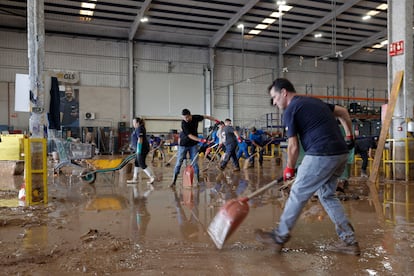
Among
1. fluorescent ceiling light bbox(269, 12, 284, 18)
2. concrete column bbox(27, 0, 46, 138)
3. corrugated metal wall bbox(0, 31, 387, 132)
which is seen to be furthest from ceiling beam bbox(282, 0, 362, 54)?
concrete column bbox(27, 0, 46, 138)

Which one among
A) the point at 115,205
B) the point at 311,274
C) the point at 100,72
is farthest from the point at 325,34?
the point at 311,274

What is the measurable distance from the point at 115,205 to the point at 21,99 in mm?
2253

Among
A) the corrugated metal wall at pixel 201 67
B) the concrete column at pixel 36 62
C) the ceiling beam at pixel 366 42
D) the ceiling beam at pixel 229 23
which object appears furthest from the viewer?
the ceiling beam at pixel 366 42

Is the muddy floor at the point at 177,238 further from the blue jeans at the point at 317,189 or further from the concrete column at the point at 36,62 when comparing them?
the concrete column at the point at 36,62

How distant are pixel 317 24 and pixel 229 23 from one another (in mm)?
6159

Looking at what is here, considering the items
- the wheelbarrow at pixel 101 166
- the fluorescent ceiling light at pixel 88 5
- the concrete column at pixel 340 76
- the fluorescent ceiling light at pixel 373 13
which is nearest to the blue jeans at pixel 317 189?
the wheelbarrow at pixel 101 166

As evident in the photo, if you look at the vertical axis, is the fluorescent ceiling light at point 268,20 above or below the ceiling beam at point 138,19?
above

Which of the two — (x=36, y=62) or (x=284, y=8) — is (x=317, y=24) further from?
(x=36, y=62)

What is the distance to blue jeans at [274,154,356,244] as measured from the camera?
3199 millimetres

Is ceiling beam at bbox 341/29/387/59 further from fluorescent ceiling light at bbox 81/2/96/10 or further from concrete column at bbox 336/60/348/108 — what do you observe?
fluorescent ceiling light at bbox 81/2/96/10

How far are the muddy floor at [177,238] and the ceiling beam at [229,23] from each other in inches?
732

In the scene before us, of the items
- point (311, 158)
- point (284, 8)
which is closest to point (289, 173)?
point (311, 158)

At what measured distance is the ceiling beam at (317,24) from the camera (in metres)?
22.8

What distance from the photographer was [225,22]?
25438mm
